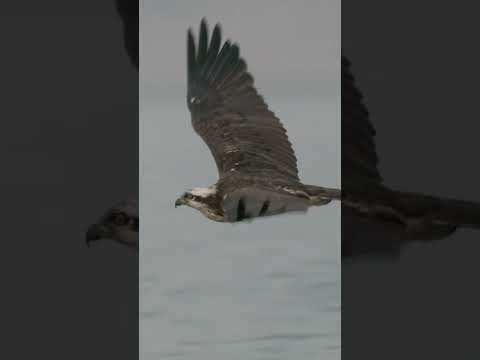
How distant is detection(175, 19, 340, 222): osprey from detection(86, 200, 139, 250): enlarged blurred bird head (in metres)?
0.62

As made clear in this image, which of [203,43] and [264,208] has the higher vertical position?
[203,43]

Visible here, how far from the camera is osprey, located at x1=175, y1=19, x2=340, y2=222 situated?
7168 millimetres

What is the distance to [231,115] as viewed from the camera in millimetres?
7777

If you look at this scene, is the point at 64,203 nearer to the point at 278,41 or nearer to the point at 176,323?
the point at 176,323

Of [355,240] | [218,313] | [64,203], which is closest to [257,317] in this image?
[218,313]

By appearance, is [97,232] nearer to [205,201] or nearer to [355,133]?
[205,201]

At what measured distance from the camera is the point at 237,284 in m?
7.85

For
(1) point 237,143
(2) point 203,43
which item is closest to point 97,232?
(1) point 237,143

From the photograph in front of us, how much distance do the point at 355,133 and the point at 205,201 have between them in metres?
1.52

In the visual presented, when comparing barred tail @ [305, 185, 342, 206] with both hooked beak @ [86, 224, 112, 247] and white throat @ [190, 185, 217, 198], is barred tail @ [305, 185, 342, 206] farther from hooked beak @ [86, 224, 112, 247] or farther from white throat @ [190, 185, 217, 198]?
hooked beak @ [86, 224, 112, 247]

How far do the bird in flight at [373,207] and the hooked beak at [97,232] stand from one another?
161 cm

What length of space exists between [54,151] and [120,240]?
1.03 metres

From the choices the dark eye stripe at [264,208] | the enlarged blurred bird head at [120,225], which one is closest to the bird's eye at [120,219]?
the enlarged blurred bird head at [120,225]

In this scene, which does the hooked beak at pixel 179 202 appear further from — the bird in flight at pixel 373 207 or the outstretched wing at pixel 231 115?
the bird in flight at pixel 373 207
